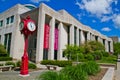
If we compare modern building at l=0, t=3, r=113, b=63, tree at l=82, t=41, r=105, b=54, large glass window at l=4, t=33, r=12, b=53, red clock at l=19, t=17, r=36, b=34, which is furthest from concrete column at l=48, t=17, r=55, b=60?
red clock at l=19, t=17, r=36, b=34

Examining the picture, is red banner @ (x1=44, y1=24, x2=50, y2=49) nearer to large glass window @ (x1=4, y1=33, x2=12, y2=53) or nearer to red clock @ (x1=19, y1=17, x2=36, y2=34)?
large glass window @ (x1=4, y1=33, x2=12, y2=53)

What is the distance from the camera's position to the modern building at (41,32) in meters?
32.9

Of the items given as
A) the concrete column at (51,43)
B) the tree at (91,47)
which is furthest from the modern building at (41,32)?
the tree at (91,47)

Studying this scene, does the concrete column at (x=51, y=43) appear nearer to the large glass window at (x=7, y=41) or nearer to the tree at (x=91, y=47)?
the large glass window at (x=7, y=41)

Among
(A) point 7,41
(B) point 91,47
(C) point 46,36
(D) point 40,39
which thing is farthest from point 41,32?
(B) point 91,47

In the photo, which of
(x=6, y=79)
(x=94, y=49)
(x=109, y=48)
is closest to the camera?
(x=6, y=79)

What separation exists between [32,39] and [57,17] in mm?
7852

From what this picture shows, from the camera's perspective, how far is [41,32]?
32.3 m

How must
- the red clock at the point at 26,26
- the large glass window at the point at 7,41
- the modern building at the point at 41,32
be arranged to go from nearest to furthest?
the red clock at the point at 26,26 < the modern building at the point at 41,32 < the large glass window at the point at 7,41

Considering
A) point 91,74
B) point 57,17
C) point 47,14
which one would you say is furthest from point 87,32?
point 91,74

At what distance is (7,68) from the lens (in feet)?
55.2

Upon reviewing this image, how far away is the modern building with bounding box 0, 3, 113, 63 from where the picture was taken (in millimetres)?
32938

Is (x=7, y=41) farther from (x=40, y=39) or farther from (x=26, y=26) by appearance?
(x=26, y=26)

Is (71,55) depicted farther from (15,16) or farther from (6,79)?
(6,79)
